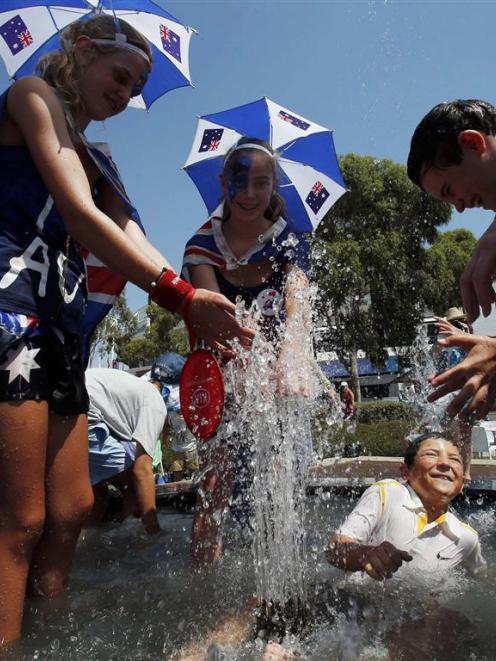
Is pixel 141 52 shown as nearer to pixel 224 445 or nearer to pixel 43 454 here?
pixel 43 454

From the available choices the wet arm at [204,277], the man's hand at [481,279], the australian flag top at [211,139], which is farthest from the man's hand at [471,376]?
the australian flag top at [211,139]

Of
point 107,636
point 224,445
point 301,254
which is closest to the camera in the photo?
point 107,636

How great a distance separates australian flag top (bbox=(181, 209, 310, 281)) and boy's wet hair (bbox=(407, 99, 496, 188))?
1028 millimetres

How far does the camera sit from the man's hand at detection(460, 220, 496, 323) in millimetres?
1752

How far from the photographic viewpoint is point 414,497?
2.33 m

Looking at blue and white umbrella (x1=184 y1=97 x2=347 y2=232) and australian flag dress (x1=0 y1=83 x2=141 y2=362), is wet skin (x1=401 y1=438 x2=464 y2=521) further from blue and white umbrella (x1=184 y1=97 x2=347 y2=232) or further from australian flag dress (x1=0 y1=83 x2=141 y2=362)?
blue and white umbrella (x1=184 y1=97 x2=347 y2=232)

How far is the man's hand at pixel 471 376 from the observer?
5.08ft

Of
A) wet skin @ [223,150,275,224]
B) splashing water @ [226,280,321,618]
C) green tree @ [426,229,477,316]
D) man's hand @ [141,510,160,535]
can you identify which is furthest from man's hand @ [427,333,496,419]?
green tree @ [426,229,477,316]

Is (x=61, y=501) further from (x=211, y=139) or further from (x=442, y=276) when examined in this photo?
(x=442, y=276)

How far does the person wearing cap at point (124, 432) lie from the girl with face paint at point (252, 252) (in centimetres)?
93

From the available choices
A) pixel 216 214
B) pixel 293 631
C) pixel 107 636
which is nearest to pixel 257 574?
pixel 293 631

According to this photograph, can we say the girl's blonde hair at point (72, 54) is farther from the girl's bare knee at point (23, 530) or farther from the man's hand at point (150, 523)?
the man's hand at point (150, 523)

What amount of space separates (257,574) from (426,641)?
2.17 feet

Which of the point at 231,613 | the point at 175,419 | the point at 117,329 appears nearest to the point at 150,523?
the point at 231,613
